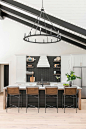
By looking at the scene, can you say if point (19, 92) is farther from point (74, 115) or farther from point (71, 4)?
point (71, 4)

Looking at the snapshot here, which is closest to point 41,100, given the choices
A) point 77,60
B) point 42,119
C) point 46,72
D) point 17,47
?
point 42,119

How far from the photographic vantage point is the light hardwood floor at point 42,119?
3881 mm

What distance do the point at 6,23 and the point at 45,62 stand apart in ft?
10.8

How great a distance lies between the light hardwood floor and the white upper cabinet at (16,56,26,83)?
2.53 meters

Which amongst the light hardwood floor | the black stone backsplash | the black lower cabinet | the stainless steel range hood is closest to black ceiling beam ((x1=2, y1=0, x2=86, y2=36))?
the black lower cabinet

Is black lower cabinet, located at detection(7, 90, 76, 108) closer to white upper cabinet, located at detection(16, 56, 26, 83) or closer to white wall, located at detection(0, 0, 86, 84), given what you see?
white upper cabinet, located at detection(16, 56, 26, 83)

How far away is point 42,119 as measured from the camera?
4.39 meters

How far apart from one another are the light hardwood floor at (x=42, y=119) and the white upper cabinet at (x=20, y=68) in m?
2.53

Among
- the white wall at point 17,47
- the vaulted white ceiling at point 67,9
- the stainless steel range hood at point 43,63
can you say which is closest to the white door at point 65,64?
the white wall at point 17,47

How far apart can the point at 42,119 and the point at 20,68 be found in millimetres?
3884

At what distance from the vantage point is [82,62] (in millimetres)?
7547

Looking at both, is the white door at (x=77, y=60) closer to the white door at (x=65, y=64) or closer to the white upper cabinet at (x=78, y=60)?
the white upper cabinet at (x=78, y=60)

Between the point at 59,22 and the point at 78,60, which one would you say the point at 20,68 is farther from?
the point at 59,22

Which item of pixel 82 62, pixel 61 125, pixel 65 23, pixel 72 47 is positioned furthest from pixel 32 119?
pixel 72 47
